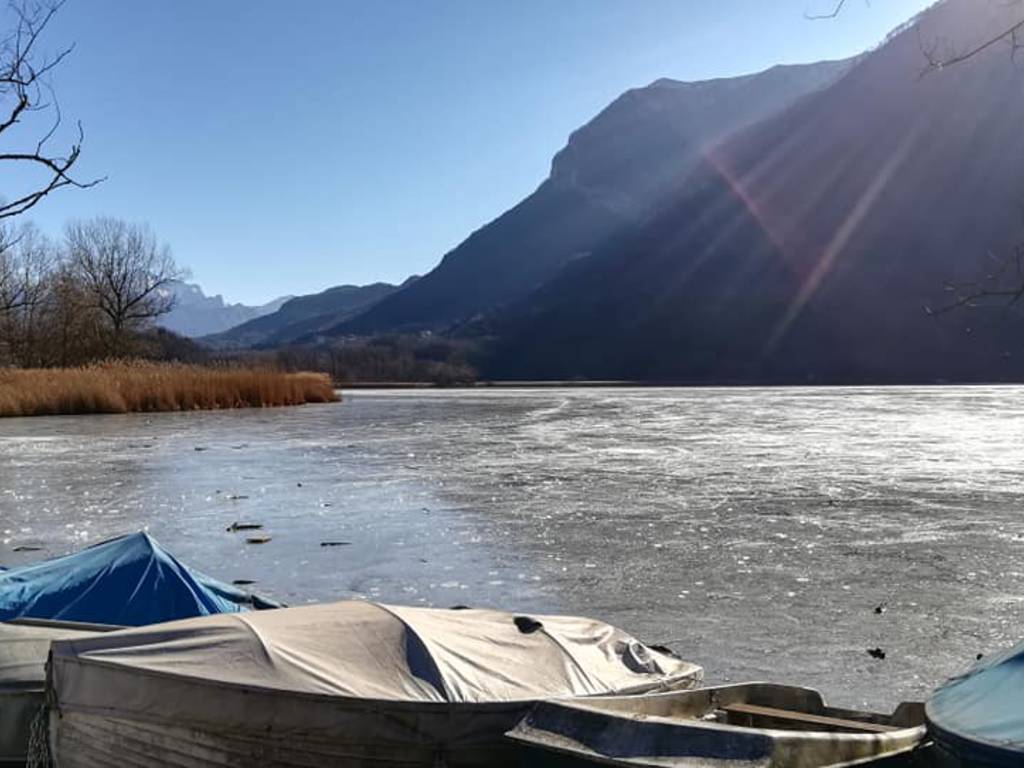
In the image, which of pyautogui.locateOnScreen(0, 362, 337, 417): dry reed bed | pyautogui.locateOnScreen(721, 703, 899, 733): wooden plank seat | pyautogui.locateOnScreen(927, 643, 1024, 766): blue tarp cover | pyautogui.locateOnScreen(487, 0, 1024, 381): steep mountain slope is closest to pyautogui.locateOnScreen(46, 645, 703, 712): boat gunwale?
pyautogui.locateOnScreen(721, 703, 899, 733): wooden plank seat

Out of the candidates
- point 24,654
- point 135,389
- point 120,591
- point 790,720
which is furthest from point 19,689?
point 135,389

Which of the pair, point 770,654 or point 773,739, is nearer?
point 773,739

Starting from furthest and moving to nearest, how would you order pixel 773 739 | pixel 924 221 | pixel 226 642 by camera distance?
pixel 924 221
pixel 226 642
pixel 773 739

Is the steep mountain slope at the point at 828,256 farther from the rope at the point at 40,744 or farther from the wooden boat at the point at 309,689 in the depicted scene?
the rope at the point at 40,744

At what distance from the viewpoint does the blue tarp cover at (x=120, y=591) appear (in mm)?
5039

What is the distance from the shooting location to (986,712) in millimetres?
3014

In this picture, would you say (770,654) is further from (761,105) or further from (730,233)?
(761,105)

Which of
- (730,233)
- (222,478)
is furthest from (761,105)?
(222,478)

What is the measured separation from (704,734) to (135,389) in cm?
3111

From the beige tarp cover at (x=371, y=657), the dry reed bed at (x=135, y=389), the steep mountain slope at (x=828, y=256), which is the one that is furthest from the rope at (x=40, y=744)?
the steep mountain slope at (x=828, y=256)

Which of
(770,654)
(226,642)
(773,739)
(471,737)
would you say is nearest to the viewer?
(773,739)

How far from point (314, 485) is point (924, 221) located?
9528 cm

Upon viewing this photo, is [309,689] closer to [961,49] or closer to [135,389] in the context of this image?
[961,49]

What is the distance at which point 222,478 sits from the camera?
42.7 ft
